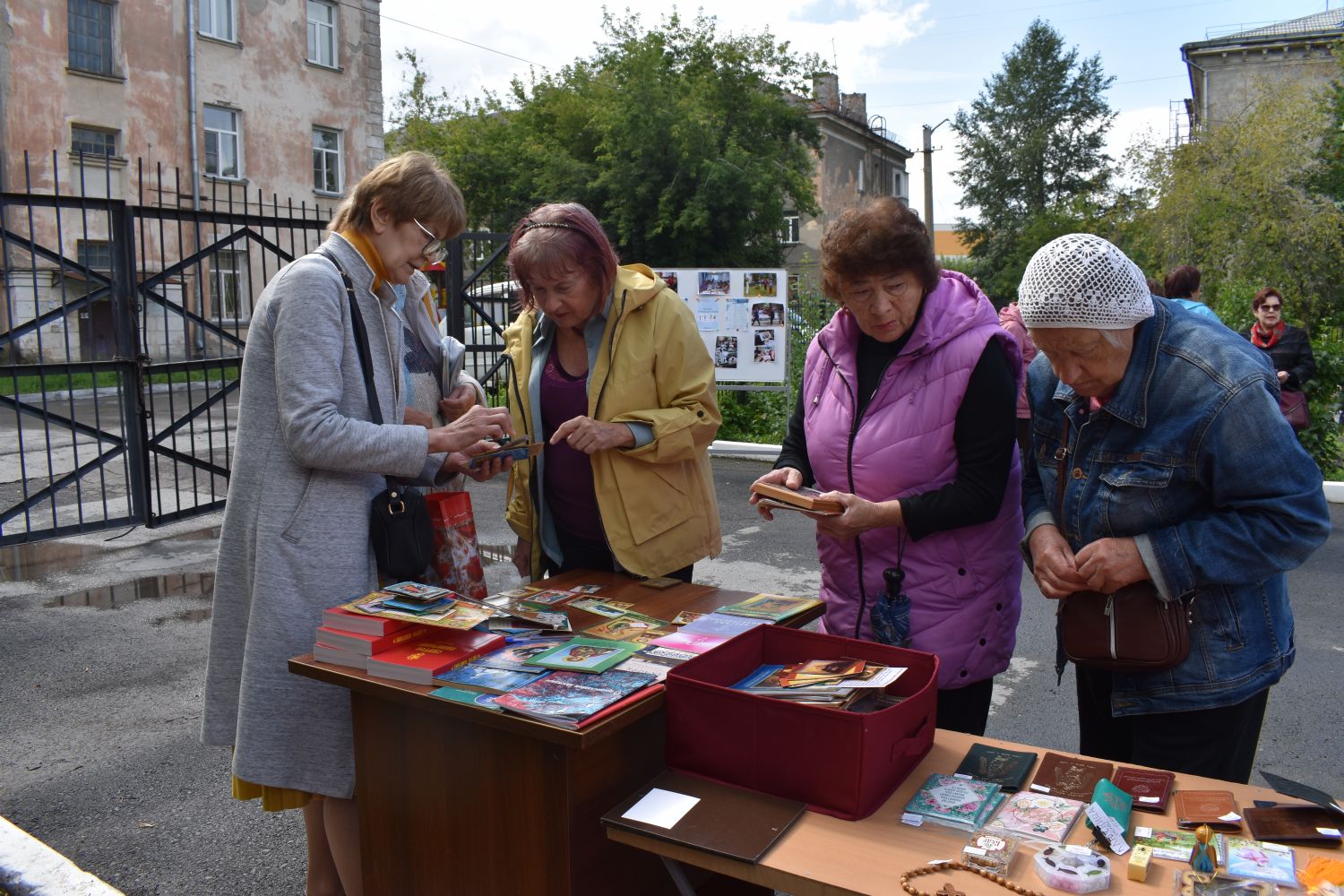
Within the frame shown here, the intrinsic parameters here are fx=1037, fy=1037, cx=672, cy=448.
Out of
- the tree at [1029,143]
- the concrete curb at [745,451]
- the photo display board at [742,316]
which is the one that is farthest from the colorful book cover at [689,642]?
the tree at [1029,143]

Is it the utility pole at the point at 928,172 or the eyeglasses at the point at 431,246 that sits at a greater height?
the utility pole at the point at 928,172

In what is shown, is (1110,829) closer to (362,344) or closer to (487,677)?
(487,677)

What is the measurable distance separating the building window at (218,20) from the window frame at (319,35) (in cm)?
174

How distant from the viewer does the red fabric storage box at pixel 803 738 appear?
5.45ft

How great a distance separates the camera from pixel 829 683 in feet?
6.11

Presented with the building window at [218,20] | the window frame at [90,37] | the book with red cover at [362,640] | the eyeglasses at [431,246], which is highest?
the building window at [218,20]

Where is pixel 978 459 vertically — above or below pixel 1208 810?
above

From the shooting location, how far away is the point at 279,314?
222 cm

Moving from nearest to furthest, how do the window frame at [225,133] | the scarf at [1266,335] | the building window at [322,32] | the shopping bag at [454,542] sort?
the shopping bag at [454,542] → the scarf at [1266,335] → the window frame at [225,133] → the building window at [322,32]

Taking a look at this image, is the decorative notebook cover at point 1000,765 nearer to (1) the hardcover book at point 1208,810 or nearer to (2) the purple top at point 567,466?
(1) the hardcover book at point 1208,810

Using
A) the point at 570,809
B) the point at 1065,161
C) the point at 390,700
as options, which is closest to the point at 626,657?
the point at 570,809

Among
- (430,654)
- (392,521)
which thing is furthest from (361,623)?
(392,521)

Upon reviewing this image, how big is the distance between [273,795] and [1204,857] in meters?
1.88

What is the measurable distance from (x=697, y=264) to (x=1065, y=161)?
28.0m
